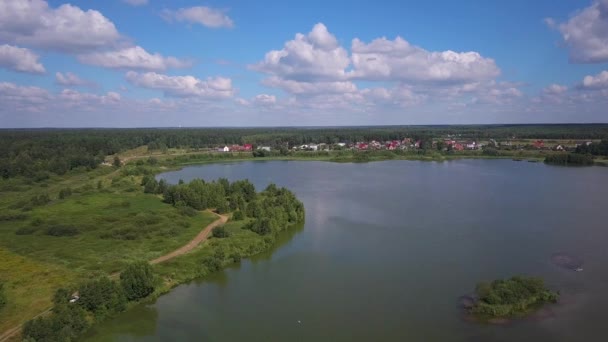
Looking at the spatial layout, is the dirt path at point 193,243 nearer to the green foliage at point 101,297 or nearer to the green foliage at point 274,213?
the green foliage at point 274,213

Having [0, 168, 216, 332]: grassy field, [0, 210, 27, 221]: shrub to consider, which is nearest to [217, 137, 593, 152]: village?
[0, 168, 216, 332]: grassy field

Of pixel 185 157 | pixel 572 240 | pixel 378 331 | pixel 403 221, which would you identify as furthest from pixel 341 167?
pixel 378 331

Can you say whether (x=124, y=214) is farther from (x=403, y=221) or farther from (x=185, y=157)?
(x=185, y=157)

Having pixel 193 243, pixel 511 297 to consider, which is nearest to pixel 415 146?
pixel 193 243

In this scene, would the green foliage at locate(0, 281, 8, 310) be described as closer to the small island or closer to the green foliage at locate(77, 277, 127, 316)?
the green foliage at locate(77, 277, 127, 316)

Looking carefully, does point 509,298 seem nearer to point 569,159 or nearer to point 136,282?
point 136,282

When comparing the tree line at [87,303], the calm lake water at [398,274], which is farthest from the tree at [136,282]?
the calm lake water at [398,274]
